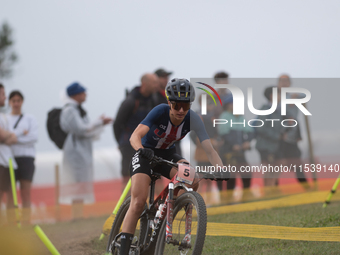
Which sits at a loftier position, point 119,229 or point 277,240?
point 119,229

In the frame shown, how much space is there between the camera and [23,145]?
9133mm

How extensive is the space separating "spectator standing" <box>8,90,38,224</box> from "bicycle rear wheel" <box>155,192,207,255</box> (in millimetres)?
5204

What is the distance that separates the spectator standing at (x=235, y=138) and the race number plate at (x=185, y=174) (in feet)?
16.9

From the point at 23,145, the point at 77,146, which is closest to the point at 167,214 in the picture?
the point at 77,146

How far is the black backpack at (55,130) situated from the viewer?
29.6 feet

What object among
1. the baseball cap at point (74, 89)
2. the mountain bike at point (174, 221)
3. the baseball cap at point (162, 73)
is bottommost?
the mountain bike at point (174, 221)

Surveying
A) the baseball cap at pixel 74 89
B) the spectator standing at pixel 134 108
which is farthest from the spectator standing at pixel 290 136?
the baseball cap at pixel 74 89

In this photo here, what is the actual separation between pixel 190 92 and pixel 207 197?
5552 millimetres

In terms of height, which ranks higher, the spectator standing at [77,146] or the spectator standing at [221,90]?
the spectator standing at [221,90]

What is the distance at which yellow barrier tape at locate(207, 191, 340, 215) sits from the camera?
28.3 feet

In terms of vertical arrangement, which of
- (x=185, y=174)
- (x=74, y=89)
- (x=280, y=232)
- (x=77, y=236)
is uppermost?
(x=74, y=89)

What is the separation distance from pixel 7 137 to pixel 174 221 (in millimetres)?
5507

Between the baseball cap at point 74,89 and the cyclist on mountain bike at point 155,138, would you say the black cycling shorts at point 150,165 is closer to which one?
the cyclist on mountain bike at point 155,138

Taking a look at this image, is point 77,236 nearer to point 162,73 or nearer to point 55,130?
point 55,130
